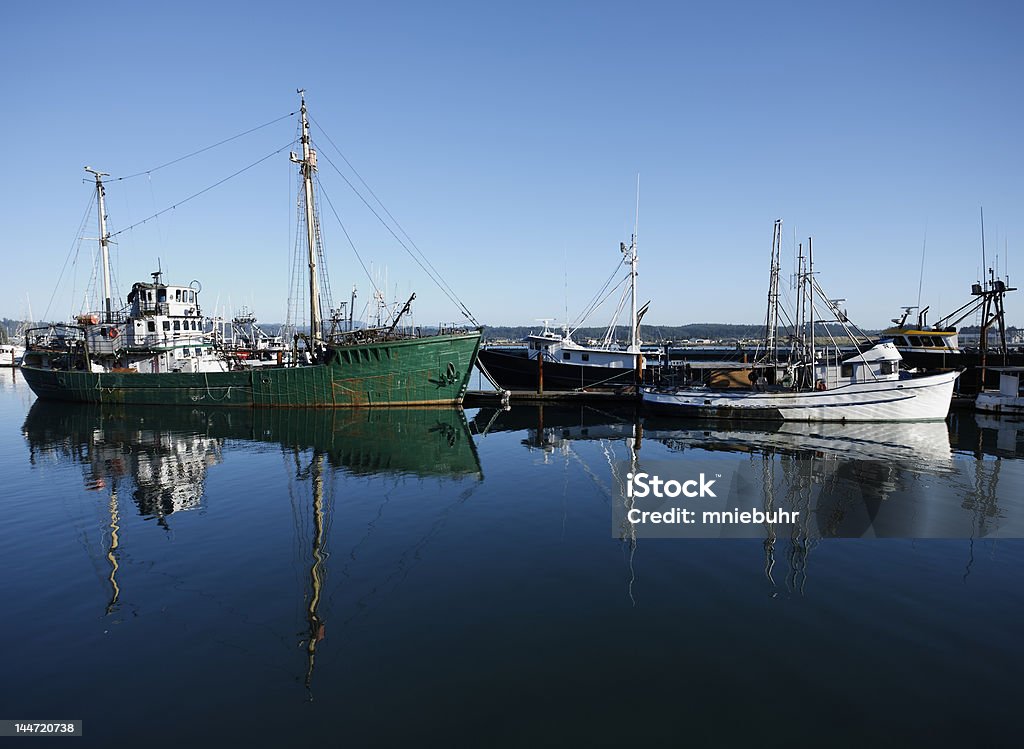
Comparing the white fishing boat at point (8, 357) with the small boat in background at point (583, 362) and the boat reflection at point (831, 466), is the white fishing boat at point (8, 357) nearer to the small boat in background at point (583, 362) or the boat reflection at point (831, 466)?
the small boat in background at point (583, 362)

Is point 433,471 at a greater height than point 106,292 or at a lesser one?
lesser

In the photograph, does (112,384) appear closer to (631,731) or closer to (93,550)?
(93,550)

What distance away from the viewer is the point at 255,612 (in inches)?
463

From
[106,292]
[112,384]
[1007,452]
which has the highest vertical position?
[106,292]

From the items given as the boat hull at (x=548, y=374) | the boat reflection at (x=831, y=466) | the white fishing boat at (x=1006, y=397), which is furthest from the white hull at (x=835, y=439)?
the boat hull at (x=548, y=374)

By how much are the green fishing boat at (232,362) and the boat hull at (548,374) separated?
9.31 m

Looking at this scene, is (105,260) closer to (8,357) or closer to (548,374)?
(548,374)

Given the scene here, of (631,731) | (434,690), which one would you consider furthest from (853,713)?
(434,690)

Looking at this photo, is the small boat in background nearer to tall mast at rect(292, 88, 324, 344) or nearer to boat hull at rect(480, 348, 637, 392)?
boat hull at rect(480, 348, 637, 392)

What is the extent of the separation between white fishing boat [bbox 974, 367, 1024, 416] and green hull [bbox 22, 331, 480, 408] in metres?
39.9

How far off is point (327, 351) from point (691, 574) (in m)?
38.4

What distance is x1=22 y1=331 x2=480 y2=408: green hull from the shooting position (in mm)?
45500
